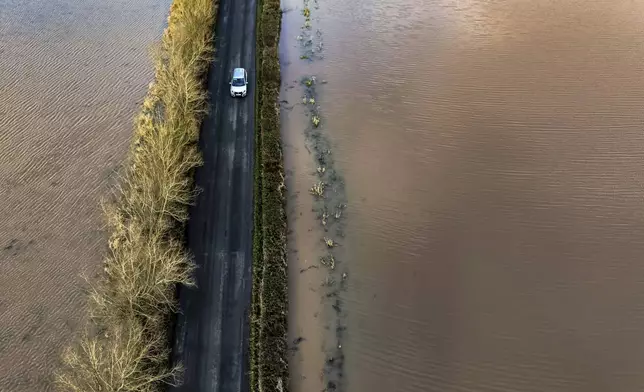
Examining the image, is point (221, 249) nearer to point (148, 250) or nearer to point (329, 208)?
point (148, 250)

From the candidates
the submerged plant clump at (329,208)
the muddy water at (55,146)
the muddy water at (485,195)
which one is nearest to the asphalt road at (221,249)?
the muddy water at (485,195)

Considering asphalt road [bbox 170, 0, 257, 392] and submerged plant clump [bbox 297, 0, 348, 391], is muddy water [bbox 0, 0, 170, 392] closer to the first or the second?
asphalt road [bbox 170, 0, 257, 392]

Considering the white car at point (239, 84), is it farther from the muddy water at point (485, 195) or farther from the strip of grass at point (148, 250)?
the muddy water at point (485, 195)

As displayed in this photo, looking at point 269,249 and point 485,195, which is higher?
point 485,195

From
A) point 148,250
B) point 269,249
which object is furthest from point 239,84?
point 148,250

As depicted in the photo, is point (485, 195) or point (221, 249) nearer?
point (221, 249)

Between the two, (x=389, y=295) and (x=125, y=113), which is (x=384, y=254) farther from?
(x=125, y=113)

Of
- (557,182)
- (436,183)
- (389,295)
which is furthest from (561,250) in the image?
(389,295)
